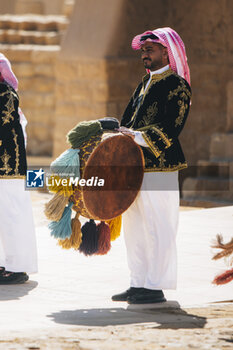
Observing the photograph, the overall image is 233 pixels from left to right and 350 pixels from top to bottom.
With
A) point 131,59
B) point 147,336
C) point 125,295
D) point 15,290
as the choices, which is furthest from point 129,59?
point 147,336

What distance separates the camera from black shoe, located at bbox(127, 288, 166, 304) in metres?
5.97

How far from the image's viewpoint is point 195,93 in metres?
15.6

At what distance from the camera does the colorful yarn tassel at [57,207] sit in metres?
5.93

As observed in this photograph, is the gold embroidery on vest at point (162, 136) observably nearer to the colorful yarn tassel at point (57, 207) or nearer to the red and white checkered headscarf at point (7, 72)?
the colorful yarn tassel at point (57, 207)

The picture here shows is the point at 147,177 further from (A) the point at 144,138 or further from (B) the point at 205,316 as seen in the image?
(B) the point at 205,316

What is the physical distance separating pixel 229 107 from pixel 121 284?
750 centimetres

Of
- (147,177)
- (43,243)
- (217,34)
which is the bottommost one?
(43,243)

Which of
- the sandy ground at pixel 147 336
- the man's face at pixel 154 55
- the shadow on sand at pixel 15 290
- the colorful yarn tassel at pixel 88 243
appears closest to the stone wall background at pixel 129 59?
the shadow on sand at pixel 15 290

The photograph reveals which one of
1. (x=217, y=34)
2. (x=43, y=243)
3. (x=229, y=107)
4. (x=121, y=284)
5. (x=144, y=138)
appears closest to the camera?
(x=144, y=138)

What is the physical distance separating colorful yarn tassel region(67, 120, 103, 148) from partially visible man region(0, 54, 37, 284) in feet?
3.40

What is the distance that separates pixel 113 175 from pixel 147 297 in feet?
2.59

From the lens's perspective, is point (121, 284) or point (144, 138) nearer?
point (144, 138)

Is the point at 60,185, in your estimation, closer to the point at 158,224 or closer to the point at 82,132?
the point at 82,132

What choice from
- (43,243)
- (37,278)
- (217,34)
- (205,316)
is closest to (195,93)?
(217,34)
